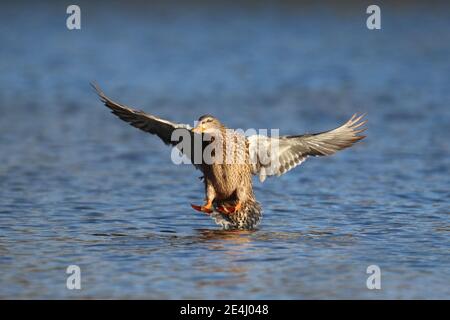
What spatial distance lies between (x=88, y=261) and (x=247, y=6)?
25.3m

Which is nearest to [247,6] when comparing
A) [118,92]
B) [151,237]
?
[118,92]

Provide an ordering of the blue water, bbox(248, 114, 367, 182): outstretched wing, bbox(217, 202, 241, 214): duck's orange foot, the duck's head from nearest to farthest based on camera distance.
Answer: the blue water → the duck's head → bbox(217, 202, 241, 214): duck's orange foot → bbox(248, 114, 367, 182): outstretched wing

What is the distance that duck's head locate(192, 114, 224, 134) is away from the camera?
980cm

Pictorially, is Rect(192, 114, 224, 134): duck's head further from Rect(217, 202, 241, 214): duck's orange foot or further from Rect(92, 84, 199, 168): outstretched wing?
Rect(217, 202, 241, 214): duck's orange foot

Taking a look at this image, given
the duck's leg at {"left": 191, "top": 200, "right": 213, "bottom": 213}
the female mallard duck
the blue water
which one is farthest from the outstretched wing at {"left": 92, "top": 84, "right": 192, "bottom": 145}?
the blue water

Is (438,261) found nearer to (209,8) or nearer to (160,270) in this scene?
(160,270)

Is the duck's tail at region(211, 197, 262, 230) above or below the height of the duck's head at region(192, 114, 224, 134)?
below

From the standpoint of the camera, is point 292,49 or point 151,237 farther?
point 292,49

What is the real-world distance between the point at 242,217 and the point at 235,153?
0.66 m

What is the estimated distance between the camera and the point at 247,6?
33188mm

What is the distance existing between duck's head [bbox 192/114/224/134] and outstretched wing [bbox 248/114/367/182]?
463 mm

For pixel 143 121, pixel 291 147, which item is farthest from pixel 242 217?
pixel 143 121

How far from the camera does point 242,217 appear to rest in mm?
10109

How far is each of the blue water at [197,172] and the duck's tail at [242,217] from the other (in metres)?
0.15
